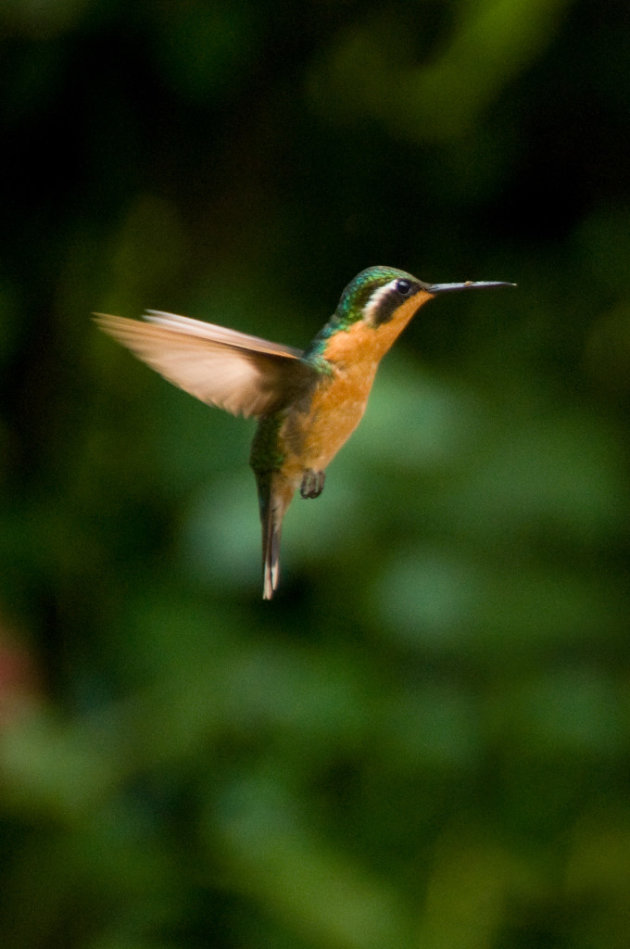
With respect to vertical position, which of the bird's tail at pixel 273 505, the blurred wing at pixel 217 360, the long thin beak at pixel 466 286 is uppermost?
the long thin beak at pixel 466 286

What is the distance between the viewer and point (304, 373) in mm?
419

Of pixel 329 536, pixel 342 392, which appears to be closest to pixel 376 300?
pixel 342 392

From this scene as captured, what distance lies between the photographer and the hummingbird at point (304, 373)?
35 cm

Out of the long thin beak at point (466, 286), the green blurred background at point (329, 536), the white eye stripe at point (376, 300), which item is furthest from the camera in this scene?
the green blurred background at point (329, 536)

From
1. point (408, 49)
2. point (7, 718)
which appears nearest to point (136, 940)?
point (7, 718)

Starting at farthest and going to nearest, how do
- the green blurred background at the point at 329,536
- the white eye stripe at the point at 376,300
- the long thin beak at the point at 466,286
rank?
the green blurred background at the point at 329,536
the white eye stripe at the point at 376,300
the long thin beak at the point at 466,286

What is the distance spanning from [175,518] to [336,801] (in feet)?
1.04

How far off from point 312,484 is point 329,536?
501mm

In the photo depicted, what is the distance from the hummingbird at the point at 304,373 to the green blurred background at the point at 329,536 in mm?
A: 468

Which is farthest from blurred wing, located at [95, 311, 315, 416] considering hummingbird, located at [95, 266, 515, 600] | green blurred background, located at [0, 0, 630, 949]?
green blurred background, located at [0, 0, 630, 949]

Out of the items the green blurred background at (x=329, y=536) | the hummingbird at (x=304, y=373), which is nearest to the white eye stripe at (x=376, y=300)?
the hummingbird at (x=304, y=373)

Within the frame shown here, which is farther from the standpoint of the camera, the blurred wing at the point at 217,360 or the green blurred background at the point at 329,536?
the green blurred background at the point at 329,536

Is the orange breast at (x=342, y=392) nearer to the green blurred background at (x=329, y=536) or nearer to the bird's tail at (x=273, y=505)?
the bird's tail at (x=273, y=505)

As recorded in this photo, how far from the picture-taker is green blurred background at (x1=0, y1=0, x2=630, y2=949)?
1032 millimetres
